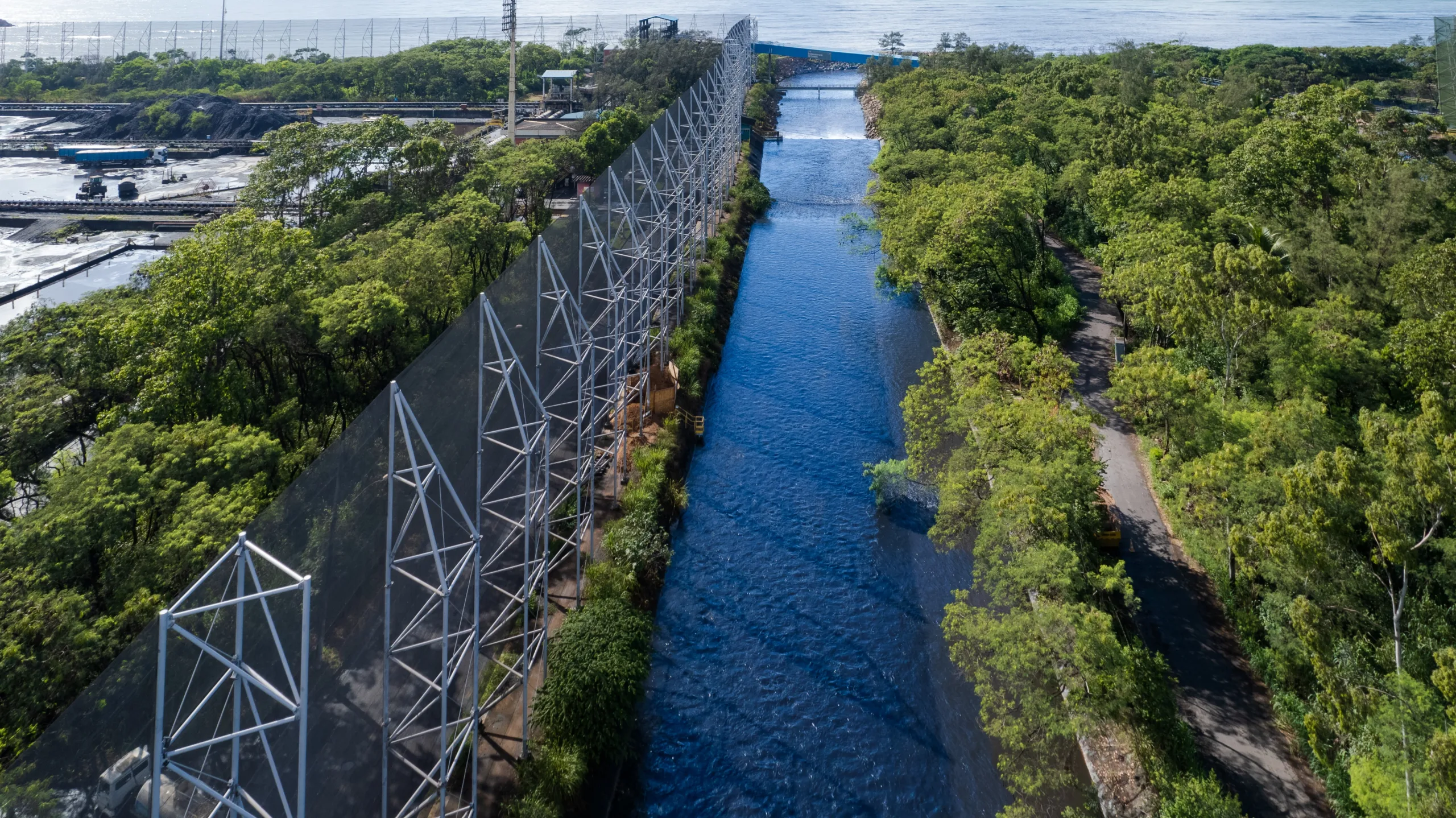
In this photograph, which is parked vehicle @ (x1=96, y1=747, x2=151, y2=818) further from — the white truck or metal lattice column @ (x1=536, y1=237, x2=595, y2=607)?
metal lattice column @ (x1=536, y1=237, x2=595, y2=607)

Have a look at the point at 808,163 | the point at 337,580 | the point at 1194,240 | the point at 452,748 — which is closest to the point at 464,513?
the point at 337,580

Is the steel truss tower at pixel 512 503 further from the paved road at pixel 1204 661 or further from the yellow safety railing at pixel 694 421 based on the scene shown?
the paved road at pixel 1204 661

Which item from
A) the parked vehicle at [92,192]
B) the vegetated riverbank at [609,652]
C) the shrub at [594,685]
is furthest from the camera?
the parked vehicle at [92,192]

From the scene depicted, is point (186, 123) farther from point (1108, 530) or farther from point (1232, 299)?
point (1232, 299)

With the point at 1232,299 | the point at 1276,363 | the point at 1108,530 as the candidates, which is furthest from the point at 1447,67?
the point at 1108,530

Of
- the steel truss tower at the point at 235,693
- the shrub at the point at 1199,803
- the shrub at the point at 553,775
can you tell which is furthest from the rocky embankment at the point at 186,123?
the shrub at the point at 1199,803

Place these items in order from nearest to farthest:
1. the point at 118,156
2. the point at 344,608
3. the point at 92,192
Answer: the point at 344,608, the point at 92,192, the point at 118,156

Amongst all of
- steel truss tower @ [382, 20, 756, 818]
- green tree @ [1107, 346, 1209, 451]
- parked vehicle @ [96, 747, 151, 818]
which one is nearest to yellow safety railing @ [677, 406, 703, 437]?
steel truss tower @ [382, 20, 756, 818]
